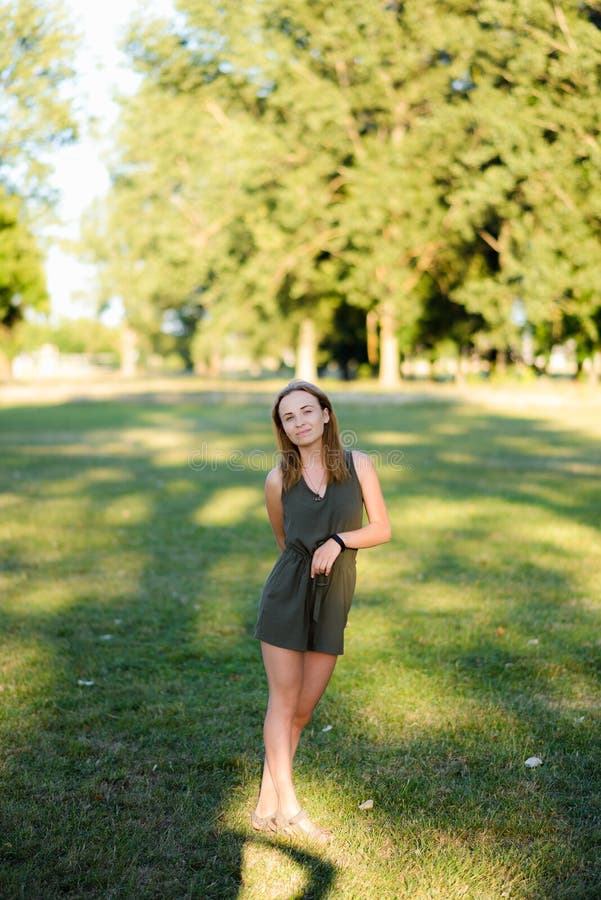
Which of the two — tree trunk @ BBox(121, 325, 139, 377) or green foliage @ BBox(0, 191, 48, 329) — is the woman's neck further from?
tree trunk @ BBox(121, 325, 139, 377)

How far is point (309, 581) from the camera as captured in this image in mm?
4051

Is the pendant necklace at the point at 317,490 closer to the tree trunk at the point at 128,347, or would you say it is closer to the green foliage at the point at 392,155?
the green foliage at the point at 392,155

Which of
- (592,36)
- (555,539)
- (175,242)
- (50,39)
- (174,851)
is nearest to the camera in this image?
(174,851)

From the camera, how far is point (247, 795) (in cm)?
439

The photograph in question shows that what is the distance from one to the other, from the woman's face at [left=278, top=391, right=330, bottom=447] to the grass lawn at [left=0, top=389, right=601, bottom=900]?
1.63 meters

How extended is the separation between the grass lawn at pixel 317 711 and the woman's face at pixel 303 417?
1.63 meters

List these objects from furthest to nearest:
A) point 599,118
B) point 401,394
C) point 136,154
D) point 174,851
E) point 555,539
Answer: point 136,154, point 401,394, point 599,118, point 555,539, point 174,851

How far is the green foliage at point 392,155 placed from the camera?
32.5 metres

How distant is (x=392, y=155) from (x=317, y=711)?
35.2 m

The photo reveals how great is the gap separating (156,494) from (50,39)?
34.7 feet

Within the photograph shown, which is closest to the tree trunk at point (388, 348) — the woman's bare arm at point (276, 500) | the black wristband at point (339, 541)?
the woman's bare arm at point (276, 500)

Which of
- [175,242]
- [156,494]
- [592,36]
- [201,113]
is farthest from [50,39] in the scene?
[201,113]

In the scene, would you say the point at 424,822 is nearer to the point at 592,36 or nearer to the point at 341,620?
the point at 341,620

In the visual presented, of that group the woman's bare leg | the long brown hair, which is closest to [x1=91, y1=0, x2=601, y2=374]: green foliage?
the long brown hair
